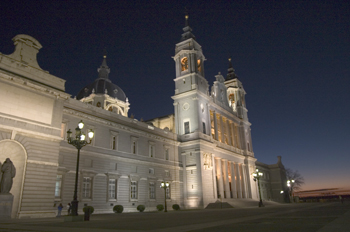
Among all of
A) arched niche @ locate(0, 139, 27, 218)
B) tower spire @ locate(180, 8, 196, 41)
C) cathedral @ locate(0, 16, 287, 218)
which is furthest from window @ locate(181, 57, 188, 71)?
arched niche @ locate(0, 139, 27, 218)

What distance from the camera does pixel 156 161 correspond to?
138 ft

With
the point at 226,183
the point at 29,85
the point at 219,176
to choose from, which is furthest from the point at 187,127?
the point at 29,85

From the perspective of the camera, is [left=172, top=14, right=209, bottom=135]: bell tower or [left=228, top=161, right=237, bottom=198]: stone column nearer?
[left=172, top=14, right=209, bottom=135]: bell tower

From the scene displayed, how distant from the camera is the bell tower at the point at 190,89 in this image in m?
49.2

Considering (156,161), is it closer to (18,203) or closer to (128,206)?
(128,206)

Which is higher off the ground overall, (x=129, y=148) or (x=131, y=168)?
(x=129, y=148)

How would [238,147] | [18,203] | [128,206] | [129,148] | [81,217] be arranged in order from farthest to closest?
[238,147]
[129,148]
[128,206]
[18,203]
[81,217]

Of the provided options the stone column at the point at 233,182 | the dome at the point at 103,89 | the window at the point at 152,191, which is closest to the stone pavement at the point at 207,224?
the window at the point at 152,191

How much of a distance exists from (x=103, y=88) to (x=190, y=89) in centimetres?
2790

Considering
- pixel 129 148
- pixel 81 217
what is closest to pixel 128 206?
pixel 129 148

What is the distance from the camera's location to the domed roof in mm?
68500

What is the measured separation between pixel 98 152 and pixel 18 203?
12.2m

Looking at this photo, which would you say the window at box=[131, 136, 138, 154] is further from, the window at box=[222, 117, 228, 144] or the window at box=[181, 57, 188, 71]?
the window at box=[222, 117, 228, 144]

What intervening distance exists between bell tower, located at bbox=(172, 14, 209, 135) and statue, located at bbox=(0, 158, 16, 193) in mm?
31818
